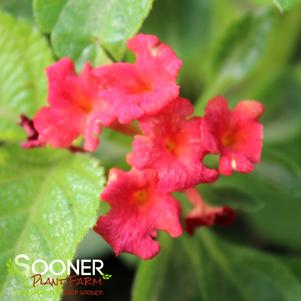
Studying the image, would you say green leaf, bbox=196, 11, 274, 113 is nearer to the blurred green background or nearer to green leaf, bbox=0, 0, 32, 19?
the blurred green background

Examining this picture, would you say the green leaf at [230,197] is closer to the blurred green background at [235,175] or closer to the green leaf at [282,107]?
the blurred green background at [235,175]

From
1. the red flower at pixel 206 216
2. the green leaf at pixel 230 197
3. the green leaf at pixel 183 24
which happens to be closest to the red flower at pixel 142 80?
the red flower at pixel 206 216

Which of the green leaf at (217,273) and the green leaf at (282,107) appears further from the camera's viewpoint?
the green leaf at (282,107)

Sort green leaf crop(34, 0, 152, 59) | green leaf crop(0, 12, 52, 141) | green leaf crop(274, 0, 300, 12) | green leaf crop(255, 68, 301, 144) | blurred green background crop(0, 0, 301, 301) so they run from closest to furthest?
green leaf crop(274, 0, 300, 12) < green leaf crop(34, 0, 152, 59) < green leaf crop(0, 12, 52, 141) < blurred green background crop(0, 0, 301, 301) < green leaf crop(255, 68, 301, 144)

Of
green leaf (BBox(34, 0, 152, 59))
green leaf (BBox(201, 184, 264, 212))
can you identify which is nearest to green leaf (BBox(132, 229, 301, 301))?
green leaf (BBox(201, 184, 264, 212))

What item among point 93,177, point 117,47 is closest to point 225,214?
point 93,177

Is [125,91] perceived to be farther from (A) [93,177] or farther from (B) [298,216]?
(B) [298,216]
